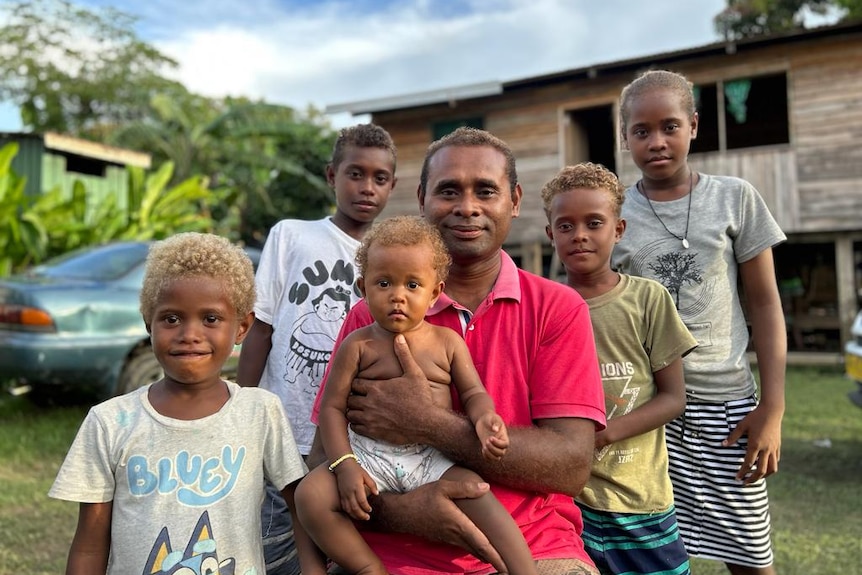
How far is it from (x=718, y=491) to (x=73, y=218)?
10755 millimetres

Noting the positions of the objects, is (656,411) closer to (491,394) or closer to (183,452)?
(491,394)

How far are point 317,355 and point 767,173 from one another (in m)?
13.6

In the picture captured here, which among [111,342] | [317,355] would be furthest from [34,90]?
[317,355]

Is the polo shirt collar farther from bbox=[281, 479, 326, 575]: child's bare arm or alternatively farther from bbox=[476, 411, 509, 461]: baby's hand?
bbox=[281, 479, 326, 575]: child's bare arm

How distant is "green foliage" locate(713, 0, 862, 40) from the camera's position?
2452cm

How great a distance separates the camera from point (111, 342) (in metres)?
6.84

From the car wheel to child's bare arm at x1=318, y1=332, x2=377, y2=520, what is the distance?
17.3 feet

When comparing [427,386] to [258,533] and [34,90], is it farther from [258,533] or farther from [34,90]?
[34,90]

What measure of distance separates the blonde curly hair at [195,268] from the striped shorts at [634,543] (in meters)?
1.40

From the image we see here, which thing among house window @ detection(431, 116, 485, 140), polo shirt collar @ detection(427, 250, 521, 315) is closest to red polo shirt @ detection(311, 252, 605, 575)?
polo shirt collar @ detection(427, 250, 521, 315)

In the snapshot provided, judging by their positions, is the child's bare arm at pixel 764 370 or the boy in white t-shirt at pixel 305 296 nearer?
the child's bare arm at pixel 764 370

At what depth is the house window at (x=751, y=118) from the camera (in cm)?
1598

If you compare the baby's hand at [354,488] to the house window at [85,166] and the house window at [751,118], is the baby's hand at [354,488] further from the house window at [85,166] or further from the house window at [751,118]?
the house window at [85,166]

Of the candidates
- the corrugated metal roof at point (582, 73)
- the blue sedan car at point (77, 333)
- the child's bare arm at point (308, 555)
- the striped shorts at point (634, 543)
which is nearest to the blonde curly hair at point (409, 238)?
the child's bare arm at point (308, 555)
